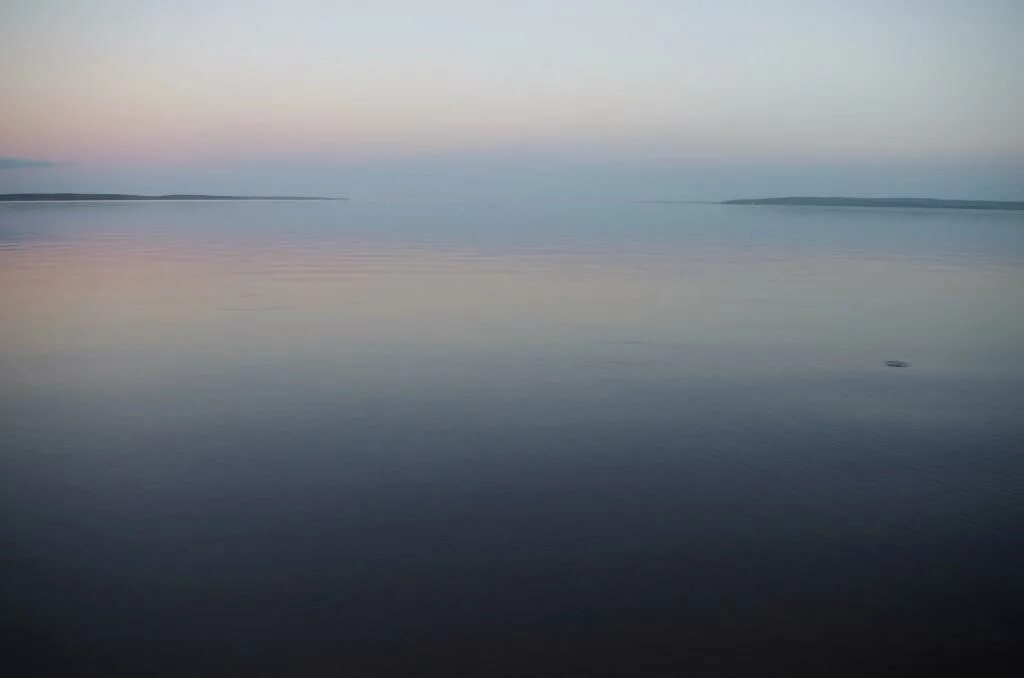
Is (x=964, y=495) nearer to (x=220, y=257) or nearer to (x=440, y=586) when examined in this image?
(x=440, y=586)

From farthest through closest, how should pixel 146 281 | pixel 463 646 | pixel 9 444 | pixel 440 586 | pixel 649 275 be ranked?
pixel 649 275
pixel 146 281
pixel 9 444
pixel 440 586
pixel 463 646

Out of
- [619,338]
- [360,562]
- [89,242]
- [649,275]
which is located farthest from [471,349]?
[89,242]

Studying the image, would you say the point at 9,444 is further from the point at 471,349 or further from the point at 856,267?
the point at 856,267

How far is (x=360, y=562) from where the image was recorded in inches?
195

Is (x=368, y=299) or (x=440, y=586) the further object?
(x=368, y=299)

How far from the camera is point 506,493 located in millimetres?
5961

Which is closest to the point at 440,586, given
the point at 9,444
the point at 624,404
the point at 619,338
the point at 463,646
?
the point at 463,646

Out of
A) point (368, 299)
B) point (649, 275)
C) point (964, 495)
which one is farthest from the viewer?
point (649, 275)

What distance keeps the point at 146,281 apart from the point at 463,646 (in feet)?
50.5

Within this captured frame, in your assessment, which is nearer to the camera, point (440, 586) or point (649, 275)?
point (440, 586)

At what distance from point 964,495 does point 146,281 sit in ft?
53.2

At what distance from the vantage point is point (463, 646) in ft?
13.7

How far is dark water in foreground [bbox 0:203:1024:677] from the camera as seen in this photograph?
4.25 metres

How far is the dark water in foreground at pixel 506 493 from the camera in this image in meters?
4.25
